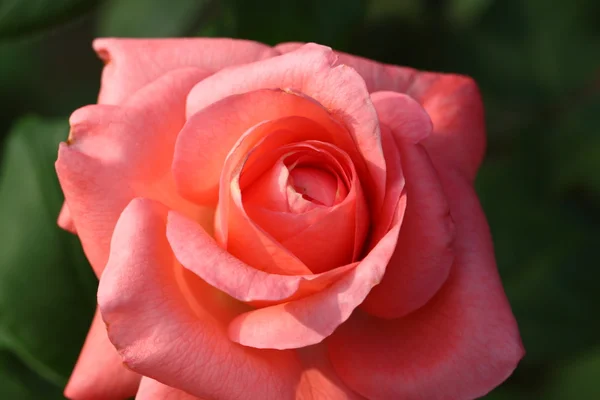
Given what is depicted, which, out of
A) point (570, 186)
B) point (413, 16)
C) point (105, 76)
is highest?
point (105, 76)

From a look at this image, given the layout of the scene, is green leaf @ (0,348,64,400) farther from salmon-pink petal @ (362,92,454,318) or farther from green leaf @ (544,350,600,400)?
green leaf @ (544,350,600,400)

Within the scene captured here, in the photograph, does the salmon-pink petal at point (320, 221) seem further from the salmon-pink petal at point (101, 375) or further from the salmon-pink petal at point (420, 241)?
the salmon-pink petal at point (101, 375)

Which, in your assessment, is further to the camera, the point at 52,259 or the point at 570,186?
the point at 570,186

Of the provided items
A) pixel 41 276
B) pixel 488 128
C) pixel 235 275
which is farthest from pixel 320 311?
pixel 488 128

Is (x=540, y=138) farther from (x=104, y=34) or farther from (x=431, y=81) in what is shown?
(x=104, y=34)

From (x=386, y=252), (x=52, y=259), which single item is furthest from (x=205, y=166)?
(x=52, y=259)

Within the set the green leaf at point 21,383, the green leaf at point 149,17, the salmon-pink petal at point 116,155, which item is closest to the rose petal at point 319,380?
the salmon-pink petal at point 116,155

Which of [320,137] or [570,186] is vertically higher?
[320,137]
